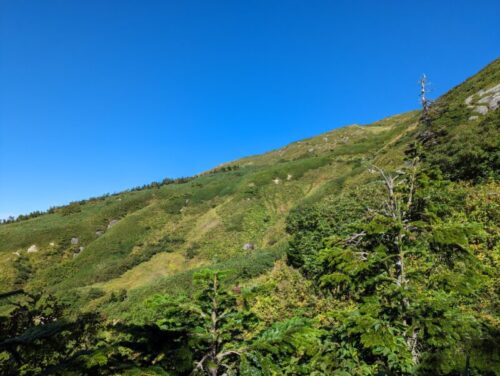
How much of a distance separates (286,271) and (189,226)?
2663cm

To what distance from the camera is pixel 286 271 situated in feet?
62.7

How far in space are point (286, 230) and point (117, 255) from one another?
2209cm

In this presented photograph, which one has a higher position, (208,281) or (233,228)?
(233,228)

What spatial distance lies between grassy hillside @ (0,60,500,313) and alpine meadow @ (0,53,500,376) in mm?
243

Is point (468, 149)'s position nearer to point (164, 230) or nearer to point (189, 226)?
point (189, 226)

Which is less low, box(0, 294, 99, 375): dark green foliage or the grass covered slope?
the grass covered slope

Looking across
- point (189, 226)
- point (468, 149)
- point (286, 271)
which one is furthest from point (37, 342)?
point (189, 226)

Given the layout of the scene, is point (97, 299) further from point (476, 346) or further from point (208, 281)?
point (476, 346)

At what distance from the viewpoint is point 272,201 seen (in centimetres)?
4550

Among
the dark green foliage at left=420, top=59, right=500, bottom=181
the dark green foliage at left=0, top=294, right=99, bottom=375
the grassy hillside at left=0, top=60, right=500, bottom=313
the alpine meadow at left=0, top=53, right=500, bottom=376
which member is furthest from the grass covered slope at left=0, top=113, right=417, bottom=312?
the dark green foliage at left=0, top=294, right=99, bottom=375

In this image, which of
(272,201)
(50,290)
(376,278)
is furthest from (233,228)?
(376,278)

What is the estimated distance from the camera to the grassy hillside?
25.6 metres

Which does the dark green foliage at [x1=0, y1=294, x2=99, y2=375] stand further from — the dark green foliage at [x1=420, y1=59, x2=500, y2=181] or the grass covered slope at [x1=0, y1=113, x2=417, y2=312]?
the grass covered slope at [x1=0, y1=113, x2=417, y2=312]

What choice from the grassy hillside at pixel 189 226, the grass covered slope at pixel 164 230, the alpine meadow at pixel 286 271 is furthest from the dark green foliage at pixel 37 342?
the grass covered slope at pixel 164 230
